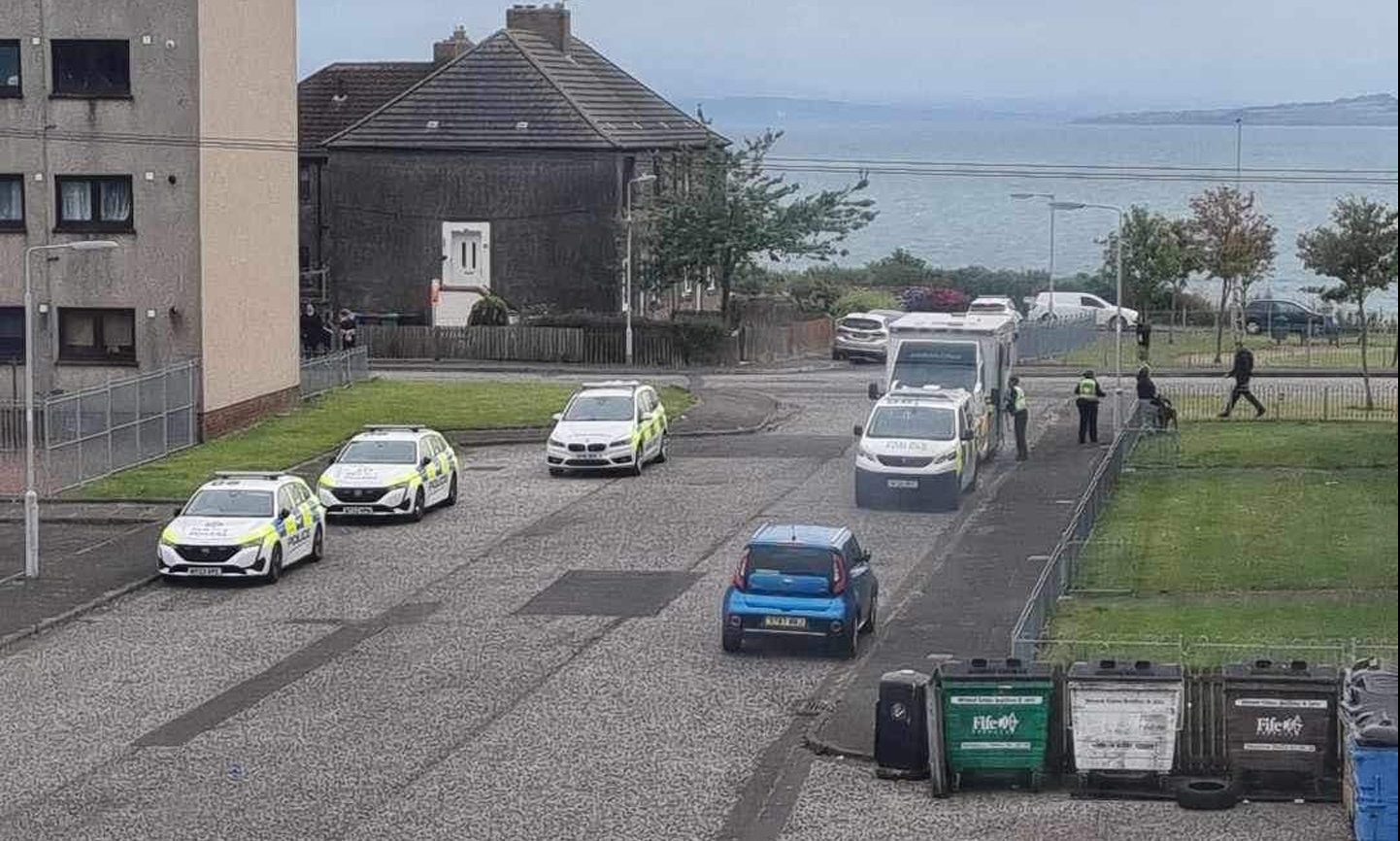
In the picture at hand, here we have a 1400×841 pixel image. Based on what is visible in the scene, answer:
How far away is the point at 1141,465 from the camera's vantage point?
4044cm

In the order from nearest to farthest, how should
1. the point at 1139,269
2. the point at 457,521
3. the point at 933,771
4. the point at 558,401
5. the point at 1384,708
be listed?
1. the point at 1384,708
2. the point at 933,771
3. the point at 457,521
4. the point at 558,401
5. the point at 1139,269

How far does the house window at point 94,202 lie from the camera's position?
4584 centimetres

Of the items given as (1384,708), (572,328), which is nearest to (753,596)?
(1384,708)

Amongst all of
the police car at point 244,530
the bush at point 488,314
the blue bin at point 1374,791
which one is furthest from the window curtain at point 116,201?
the blue bin at point 1374,791

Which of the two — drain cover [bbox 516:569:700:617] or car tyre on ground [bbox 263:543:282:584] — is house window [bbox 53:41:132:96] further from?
drain cover [bbox 516:569:700:617]

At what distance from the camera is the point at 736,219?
66250 millimetres

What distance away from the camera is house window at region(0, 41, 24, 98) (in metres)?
45.8

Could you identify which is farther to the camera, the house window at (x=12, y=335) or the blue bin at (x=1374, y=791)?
the house window at (x=12, y=335)

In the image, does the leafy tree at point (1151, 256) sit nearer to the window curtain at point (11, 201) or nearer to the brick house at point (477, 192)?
the brick house at point (477, 192)

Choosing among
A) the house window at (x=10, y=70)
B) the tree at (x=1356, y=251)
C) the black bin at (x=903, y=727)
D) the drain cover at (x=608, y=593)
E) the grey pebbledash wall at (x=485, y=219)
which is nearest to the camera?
the black bin at (x=903, y=727)

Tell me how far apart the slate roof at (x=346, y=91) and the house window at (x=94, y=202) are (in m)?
30.2

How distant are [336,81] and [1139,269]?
29.0 m

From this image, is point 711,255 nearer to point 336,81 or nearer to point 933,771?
point 336,81

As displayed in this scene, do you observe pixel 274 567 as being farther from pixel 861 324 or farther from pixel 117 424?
pixel 861 324
